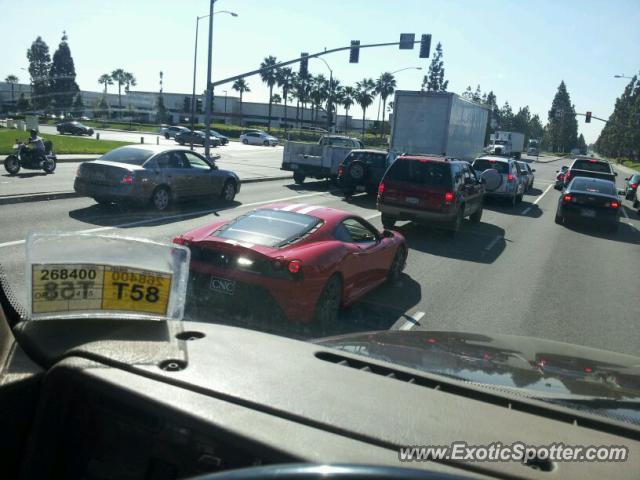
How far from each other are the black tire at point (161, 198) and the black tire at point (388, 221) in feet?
17.2

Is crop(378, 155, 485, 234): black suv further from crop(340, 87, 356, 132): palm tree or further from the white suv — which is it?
crop(340, 87, 356, 132): palm tree

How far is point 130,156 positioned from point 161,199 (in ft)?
4.20

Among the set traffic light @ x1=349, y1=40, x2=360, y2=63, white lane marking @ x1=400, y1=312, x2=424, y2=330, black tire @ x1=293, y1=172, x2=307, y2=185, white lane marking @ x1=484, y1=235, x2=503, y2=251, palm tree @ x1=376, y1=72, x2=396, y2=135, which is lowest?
white lane marking @ x1=484, y1=235, x2=503, y2=251

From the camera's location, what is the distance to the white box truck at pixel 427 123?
2266 centimetres

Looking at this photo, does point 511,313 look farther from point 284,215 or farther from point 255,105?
point 255,105

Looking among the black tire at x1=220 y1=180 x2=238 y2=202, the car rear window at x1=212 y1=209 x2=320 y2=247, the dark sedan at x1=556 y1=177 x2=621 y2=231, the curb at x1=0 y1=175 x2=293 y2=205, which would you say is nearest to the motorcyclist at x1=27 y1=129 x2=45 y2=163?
the curb at x1=0 y1=175 x2=293 y2=205

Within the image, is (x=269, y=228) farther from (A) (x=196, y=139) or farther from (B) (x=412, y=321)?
(A) (x=196, y=139)

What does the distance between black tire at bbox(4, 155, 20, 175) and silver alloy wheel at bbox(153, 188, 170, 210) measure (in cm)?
783

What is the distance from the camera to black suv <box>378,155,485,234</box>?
1306 centimetres

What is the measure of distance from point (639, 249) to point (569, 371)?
12.7 m

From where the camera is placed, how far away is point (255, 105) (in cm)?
12838

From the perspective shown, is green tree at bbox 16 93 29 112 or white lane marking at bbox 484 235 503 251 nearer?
white lane marking at bbox 484 235 503 251

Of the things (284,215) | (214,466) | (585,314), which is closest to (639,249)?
(585,314)

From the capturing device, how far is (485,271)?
405 inches
